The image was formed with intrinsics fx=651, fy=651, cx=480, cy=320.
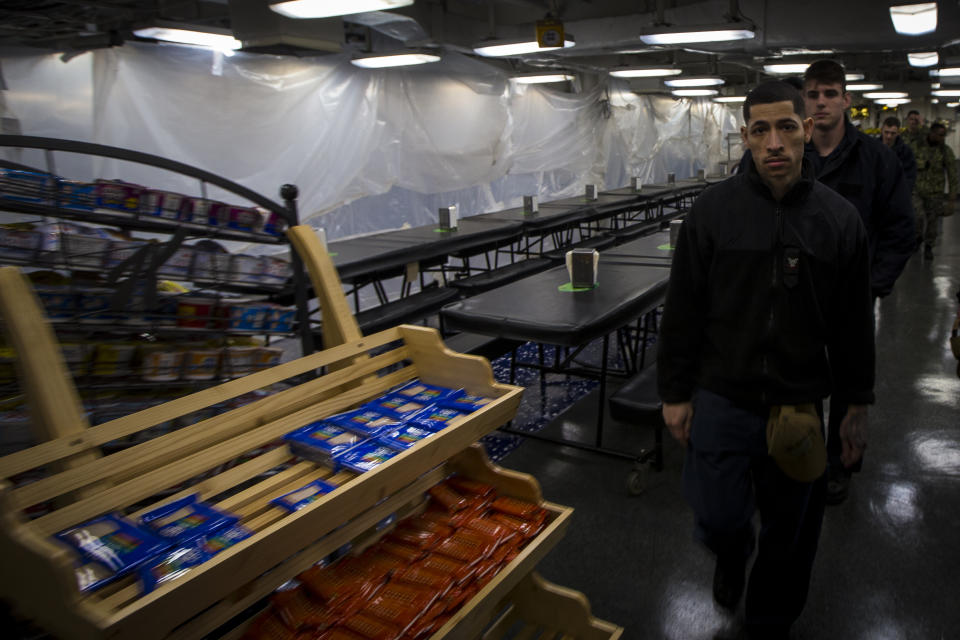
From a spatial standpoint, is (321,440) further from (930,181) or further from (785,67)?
(930,181)

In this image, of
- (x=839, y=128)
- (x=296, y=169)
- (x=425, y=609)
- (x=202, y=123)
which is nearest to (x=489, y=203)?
(x=296, y=169)

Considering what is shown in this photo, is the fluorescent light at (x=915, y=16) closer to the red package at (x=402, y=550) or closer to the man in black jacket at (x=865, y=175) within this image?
the man in black jacket at (x=865, y=175)

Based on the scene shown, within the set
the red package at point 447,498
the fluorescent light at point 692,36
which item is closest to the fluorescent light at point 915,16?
the fluorescent light at point 692,36

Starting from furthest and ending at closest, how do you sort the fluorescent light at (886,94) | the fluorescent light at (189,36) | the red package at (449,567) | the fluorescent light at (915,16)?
the fluorescent light at (886,94)
the fluorescent light at (915,16)
the fluorescent light at (189,36)
the red package at (449,567)

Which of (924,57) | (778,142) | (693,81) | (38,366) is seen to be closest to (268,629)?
(38,366)

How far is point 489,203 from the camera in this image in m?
8.23

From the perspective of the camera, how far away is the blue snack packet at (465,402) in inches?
58.6

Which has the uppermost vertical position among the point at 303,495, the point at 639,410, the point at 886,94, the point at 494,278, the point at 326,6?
the point at 886,94

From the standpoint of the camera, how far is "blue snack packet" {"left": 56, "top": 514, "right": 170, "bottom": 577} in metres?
0.97

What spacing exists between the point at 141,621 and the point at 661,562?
190 cm

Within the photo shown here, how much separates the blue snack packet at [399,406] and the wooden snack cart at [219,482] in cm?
5

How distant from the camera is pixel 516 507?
5.41ft

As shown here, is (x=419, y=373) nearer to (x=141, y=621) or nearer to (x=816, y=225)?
(x=141, y=621)

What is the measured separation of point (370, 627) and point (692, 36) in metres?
4.62
